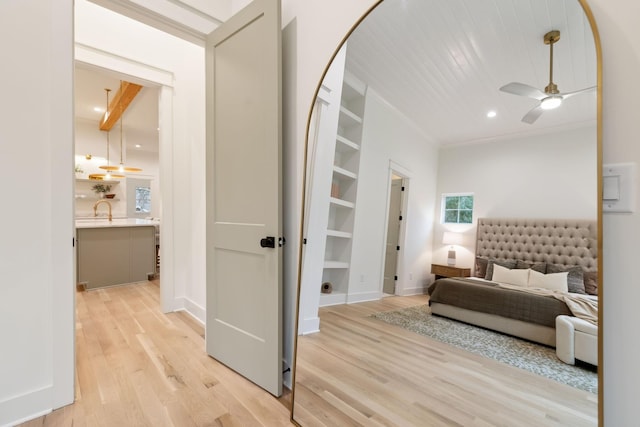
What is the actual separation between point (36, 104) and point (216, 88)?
1.04m

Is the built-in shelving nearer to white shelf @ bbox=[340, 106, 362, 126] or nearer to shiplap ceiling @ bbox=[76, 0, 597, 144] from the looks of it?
white shelf @ bbox=[340, 106, 362, 126]

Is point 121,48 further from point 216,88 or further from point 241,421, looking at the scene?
point 241,421

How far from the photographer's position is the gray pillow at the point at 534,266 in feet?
2.83

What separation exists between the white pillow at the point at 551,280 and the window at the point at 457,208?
26cm

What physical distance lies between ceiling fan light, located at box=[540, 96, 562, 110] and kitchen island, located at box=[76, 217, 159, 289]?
5.13m

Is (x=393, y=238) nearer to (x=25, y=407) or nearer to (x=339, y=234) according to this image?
(x=339, y=234)

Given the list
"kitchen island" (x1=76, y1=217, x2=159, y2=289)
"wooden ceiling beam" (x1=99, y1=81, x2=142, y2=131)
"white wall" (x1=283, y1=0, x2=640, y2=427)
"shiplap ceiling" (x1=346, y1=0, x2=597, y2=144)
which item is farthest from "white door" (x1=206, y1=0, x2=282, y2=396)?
"kitchen island" (x1=76, y1=217, x2=159, y2=289)


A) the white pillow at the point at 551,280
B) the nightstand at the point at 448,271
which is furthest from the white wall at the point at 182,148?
the white pillow at the point at 551,280

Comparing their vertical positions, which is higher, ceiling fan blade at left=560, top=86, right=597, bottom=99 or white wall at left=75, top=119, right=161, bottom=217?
white wall at left=75, top=119, right=161, bottom=217

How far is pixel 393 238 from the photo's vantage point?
1350mm

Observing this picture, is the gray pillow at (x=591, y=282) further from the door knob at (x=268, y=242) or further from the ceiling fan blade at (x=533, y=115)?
the door knob at (x=268, y=242)

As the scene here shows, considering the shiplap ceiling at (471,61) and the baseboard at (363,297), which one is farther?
the baseboard at (363,297)

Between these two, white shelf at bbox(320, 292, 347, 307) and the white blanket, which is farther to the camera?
white shelf at bbox(320, 292, 347, 307)

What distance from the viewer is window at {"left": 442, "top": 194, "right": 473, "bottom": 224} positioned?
1.06 meters
